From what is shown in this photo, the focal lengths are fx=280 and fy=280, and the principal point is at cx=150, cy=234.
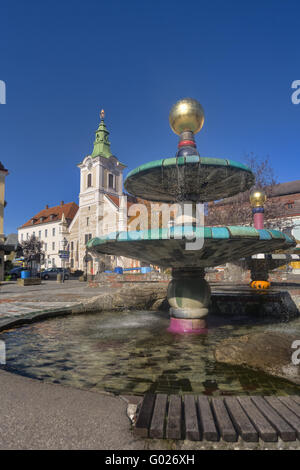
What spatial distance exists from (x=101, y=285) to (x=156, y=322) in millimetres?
11108

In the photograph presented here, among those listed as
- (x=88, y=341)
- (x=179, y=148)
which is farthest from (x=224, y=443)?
(x=179, y=148)

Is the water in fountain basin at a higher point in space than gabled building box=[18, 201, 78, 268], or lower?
lower

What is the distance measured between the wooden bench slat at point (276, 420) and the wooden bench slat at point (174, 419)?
0.53 metres

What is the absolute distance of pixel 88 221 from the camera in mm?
44469

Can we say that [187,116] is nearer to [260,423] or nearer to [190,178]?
[190,178]

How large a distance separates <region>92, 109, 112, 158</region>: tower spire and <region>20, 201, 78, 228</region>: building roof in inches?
A: 523

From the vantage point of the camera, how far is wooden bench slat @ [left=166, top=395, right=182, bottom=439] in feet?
5.26

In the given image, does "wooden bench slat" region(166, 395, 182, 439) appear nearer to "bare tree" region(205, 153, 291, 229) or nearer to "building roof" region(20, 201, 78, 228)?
"bare tree" region(205, 153, 291, 229)

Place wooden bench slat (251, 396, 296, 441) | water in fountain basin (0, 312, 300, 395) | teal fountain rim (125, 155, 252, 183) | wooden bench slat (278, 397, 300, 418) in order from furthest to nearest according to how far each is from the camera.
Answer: teal fountain rim (125, 155, 252, 183) → water in fountain basin (0, 312, 300, 395) → wooden bench slat (278, 397, 300, 418) → wooden bench slat (251, 396, 296, 441)

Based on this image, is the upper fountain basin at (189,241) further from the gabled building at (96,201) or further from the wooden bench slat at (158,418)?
the gabled building at (96,201)

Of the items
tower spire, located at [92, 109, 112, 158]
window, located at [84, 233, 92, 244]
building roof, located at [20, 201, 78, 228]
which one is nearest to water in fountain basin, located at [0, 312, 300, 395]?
window, located at [84, 233, 92, 244]
